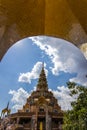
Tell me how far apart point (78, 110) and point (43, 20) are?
368 inches

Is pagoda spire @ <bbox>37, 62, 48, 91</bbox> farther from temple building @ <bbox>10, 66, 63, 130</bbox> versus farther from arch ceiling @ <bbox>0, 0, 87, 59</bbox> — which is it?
arch ceiling @ <bbox>0, 0, 87, 59</bbox>

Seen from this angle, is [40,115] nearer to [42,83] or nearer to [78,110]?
[42,83]

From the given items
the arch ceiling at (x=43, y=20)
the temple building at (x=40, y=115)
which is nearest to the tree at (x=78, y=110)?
the arch ceiling at (x=43, y=20)

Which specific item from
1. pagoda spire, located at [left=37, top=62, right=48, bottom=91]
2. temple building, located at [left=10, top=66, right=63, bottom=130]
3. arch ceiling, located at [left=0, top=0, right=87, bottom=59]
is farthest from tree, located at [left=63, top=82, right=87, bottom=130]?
pagoda spire, located at [left=37, top=62, right=48, bottom=91]

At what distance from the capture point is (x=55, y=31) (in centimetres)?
230

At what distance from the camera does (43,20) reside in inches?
86.9

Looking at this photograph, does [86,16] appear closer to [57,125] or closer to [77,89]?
[77,89]

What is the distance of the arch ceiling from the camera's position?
2.04 meters

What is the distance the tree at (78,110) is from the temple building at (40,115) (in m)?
15.4

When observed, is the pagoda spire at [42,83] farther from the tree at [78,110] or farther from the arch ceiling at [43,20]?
the arch ceiling at [43,20]

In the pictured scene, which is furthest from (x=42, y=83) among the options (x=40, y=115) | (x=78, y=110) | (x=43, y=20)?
(x=43, y=20)

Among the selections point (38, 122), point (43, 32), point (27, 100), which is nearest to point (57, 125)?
point (38, 122)

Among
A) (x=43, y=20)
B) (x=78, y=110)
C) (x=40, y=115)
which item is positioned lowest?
(x=43, y=20)

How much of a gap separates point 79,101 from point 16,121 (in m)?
18.2
